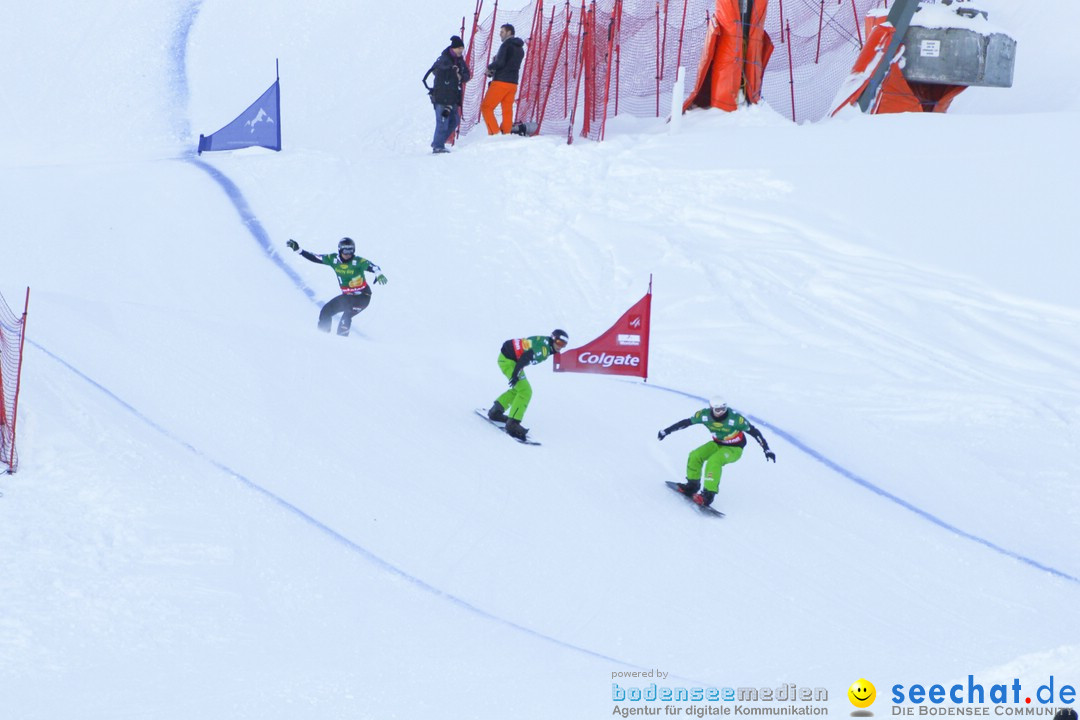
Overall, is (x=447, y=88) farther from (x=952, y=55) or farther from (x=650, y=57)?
(x=952, y=55)

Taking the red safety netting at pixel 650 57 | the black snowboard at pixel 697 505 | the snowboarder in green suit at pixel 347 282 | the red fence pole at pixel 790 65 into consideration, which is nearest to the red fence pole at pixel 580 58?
the red safety netting at pixel 650 57

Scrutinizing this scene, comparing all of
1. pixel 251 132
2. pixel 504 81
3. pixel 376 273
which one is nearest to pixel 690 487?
pixel 376 273

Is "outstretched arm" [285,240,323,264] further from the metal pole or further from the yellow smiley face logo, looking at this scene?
the metal pole

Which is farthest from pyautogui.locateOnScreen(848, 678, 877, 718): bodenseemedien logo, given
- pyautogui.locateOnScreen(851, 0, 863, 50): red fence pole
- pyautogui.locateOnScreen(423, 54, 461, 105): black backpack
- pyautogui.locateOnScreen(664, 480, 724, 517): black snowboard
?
pyautogui.locateOnScreen(851, 0, 863, 50): red fence pole

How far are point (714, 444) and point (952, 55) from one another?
840 cm

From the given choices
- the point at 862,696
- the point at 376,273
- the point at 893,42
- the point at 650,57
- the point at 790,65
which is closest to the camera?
the point at 862,696

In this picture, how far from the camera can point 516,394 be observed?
9.16 m

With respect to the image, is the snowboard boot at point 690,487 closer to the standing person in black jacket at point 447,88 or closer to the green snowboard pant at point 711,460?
the green snowboard pant at point 711,460

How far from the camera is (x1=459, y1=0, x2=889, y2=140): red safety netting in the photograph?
1555 cm

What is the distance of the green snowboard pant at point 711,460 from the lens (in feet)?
27.6

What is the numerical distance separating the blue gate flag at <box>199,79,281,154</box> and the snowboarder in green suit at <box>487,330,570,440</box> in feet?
21.7

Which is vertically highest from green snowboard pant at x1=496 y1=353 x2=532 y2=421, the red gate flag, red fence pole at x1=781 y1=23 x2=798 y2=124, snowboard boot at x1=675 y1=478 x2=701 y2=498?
red fence pole at x1=781 y1=23 x2=798 y2=124

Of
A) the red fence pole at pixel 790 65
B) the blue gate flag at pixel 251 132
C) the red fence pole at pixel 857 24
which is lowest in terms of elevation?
the blue gate flag at pixel 251 132

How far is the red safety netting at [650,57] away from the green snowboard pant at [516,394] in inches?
264
